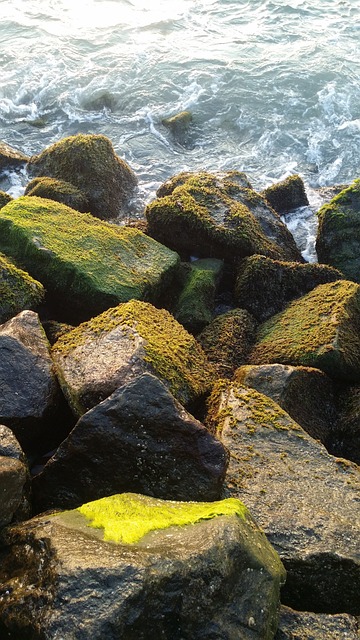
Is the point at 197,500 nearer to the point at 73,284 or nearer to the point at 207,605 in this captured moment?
the point at 207,605

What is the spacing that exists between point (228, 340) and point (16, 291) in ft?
7.79

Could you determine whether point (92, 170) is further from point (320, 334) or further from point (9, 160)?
point (320, 334)

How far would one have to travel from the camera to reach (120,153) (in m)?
12.9

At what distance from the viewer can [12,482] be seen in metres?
3.85

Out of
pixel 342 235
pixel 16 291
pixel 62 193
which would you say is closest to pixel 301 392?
pixel 16 291

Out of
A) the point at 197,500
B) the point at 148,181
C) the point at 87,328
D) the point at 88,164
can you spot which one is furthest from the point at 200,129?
the point at 197,500

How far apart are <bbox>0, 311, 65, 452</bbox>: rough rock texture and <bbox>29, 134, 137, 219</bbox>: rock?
4.69m

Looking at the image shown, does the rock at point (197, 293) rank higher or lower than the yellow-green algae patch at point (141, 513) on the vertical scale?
lower

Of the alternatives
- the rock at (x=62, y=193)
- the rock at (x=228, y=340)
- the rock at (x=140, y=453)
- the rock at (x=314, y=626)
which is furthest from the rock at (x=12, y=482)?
the rock at (x=62, y=193)

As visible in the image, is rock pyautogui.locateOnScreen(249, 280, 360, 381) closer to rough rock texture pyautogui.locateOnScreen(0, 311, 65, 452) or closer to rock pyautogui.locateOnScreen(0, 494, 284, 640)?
rough rock texture pyautogui.locateOnScreen(0, 311, 65, 452)

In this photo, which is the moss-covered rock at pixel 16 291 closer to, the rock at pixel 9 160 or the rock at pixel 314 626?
the rock at pixel 314 626

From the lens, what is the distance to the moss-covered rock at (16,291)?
20.5ft

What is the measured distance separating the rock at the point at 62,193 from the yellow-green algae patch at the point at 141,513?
624cm

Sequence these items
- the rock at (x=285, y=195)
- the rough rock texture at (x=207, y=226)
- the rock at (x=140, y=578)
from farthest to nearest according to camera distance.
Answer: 1. the rock at (x=285, y=195)
2. the rough rock texture at (x=207, y=226)
3. the rock at (x=140, y=578)
